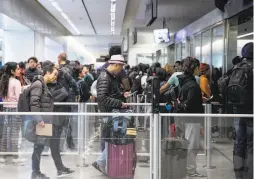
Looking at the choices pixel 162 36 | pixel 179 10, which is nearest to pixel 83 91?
pixel 179 10

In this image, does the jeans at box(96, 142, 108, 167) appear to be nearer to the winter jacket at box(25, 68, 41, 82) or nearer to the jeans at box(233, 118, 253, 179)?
the jeans at box(233, 118, 253, 179)

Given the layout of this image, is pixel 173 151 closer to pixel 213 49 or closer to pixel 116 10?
pixel 213 49

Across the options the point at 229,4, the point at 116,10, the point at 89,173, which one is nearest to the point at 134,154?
the point at 89,173

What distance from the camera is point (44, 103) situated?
5184 millimetres

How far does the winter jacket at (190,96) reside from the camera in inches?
201

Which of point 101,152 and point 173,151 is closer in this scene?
point 173,151

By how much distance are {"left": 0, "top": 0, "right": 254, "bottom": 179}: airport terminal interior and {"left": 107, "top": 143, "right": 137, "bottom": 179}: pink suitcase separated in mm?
13

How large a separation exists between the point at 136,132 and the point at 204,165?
901 mm

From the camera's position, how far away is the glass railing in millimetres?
4449

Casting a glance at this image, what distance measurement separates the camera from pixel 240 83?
4.38 meters

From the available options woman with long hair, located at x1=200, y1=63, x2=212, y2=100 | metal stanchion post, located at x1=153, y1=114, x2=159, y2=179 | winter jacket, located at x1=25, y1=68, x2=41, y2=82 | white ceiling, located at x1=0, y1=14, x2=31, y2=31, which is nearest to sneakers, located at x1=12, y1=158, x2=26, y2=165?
metal stanchion post, located at x1=153, y1=114, x2=159, y2=179

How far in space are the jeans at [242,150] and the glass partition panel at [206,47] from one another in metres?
5.78

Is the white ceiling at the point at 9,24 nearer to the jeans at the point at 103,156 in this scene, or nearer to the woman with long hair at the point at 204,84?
the woman with long hair at the point at 204,84

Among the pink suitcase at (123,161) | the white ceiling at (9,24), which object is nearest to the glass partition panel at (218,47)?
the pink suitcase at (123,161)
